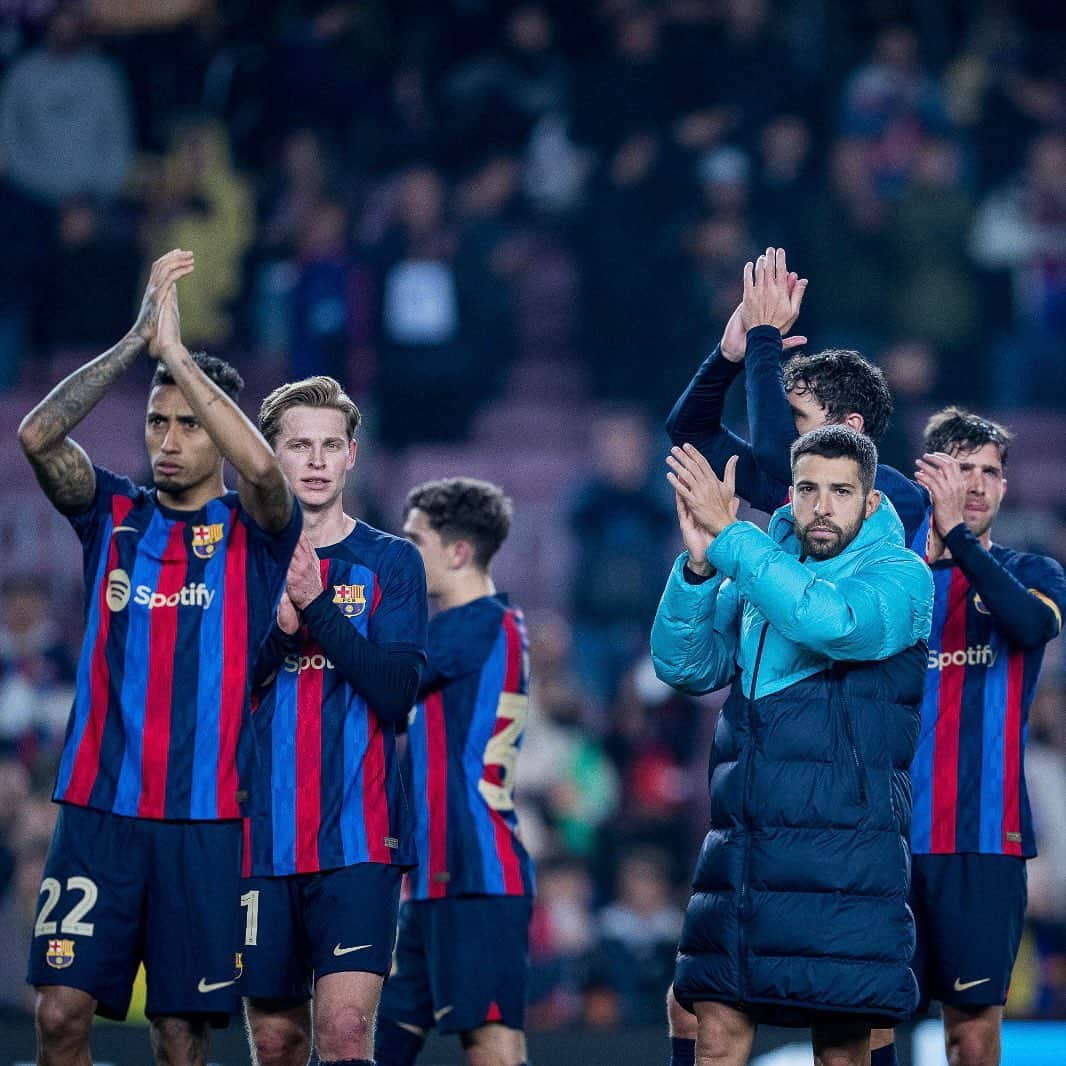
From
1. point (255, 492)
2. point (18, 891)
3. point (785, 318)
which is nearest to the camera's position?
point (255, 492)

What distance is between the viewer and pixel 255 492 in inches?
173

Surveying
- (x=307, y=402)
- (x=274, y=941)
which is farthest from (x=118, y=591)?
(x=274, y=941)

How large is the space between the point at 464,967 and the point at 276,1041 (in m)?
0.92

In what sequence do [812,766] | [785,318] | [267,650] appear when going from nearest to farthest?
[812,766], [267,650], [785,318]

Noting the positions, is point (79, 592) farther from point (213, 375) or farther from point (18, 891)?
point (213, 375)

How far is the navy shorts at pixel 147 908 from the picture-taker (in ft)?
14.5

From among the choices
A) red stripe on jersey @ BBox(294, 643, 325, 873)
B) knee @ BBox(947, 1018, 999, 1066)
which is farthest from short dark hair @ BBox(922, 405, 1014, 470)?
red stripe on jersey @ BBox(294, 643, 325, 873)

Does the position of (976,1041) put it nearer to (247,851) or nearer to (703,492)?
(703,492)

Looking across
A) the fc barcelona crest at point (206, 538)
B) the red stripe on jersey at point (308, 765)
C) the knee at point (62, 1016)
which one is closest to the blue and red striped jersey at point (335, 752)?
the red stripe on jersey at point (308, 765)

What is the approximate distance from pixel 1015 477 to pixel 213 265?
5.12 metres

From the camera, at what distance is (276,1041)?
4719 mm

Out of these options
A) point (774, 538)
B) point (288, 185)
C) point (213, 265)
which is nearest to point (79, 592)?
point (213, 265)

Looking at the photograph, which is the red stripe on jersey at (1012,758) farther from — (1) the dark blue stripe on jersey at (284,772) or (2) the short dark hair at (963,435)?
(1) the dark blue stripe on jersey at (284,772)

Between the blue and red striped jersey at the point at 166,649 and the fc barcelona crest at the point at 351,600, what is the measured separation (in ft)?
0.84
